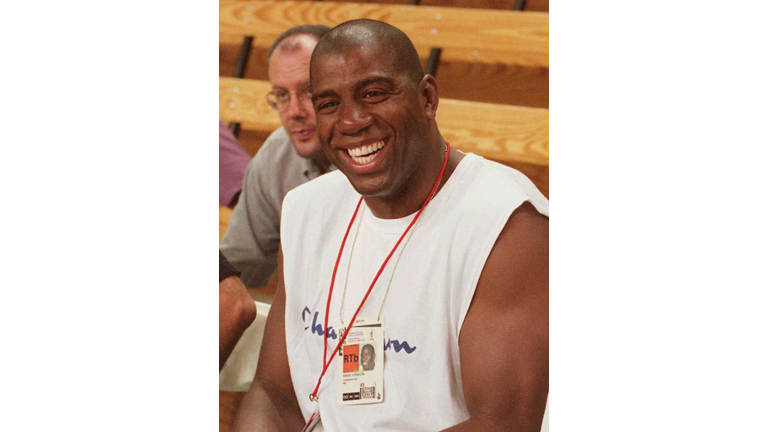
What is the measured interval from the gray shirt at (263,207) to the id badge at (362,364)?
0.34 metres

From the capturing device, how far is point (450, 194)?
7.84 feet

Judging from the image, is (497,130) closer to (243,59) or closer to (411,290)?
(411,290)

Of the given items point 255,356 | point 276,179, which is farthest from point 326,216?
point 255,356

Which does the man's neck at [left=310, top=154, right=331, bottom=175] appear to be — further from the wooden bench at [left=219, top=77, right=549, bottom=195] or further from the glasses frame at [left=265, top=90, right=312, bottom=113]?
the wooden bench at [left=219, top=77, right=549, bottom=195]

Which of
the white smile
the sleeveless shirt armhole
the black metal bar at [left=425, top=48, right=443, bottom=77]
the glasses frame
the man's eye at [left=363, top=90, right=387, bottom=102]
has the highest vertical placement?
the black metal bar at [left=425, top=48, right=443, bottom=77]

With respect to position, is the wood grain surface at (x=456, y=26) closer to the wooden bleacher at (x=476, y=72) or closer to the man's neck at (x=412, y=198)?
the wooden bleacher at (x=476, y=72)

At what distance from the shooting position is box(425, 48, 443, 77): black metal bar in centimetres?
248

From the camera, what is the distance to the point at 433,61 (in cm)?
249

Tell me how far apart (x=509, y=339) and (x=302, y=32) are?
971 mm

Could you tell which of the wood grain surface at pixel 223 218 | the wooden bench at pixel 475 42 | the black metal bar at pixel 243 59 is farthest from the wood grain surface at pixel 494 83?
the wood grain surface at pixel 223 218

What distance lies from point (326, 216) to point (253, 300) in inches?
12.8

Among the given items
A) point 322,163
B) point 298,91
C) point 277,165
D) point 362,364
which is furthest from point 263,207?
point 362,364

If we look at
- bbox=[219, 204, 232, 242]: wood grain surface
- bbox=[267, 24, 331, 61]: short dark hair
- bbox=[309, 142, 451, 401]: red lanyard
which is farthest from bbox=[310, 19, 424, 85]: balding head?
bbox=[219, 204, 232, 242]: wood grain surface

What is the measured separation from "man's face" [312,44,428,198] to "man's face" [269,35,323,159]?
6.9 inches
